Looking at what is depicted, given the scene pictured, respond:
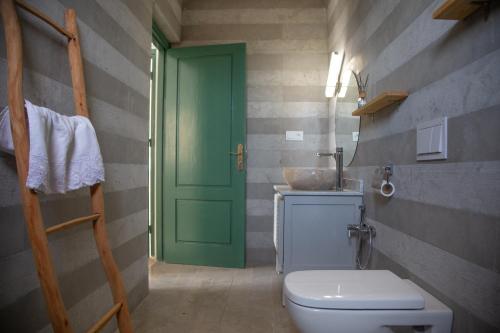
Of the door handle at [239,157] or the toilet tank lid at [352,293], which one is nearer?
the toilet tank lid at [352,293]

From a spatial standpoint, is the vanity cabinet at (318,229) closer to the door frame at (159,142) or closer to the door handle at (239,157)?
the door handle at (239,157)

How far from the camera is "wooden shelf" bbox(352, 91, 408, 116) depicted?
1265 millimetres

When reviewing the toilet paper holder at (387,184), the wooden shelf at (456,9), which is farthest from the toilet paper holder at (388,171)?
the wooden shelf at (456,9)

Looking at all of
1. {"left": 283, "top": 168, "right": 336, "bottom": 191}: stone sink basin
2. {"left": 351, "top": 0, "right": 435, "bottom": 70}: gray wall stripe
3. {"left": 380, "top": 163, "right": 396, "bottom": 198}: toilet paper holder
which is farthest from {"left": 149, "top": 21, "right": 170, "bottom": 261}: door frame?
{"left": 380, "top": 163, "right": 396, "bottom": 198}: toilet paper holder

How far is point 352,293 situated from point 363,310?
0.06 metres

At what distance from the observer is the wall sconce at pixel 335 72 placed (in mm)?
2281

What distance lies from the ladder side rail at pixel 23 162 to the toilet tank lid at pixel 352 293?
0.75 meters

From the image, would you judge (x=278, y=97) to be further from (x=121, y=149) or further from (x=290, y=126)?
(x=121, y=149)

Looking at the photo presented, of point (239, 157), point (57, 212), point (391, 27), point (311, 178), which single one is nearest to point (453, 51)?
point (391, 27)

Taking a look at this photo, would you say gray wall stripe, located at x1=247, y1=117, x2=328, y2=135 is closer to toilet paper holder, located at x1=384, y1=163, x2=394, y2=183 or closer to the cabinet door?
the cabinet door

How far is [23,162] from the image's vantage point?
87 centimetres

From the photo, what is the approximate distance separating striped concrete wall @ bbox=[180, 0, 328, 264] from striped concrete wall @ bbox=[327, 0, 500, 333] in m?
1.16

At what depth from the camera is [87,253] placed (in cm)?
135

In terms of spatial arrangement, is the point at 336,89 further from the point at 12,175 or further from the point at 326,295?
the point at 12,175
